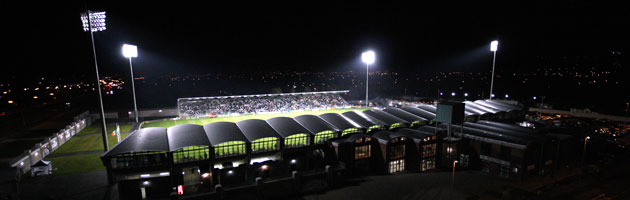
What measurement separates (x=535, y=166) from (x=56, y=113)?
7289cm

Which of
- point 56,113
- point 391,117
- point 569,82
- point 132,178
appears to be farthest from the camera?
point 569,82

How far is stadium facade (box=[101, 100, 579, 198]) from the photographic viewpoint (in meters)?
19.7

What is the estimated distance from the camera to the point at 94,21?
727 inches

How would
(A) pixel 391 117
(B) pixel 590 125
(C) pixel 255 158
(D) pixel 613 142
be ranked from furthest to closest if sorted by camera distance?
(B) pixel 590 125 < (D) pixel 613 142 < (A) pixel 391 117 < (C) pixel 255 158

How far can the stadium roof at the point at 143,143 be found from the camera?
61.7ft

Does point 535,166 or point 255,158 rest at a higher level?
point 255,158

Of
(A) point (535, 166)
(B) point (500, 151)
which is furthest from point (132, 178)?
(A) point (535, 166)

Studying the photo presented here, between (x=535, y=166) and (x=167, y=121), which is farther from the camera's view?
(x=167, y=121)

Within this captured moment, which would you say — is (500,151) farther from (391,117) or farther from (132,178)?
(132,178)

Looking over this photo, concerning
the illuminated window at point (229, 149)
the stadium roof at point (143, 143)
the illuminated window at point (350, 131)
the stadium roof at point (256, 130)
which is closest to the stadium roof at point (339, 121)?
the illuminated window at point (350, 131)

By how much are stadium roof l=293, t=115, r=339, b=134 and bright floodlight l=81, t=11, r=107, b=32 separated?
658 inches

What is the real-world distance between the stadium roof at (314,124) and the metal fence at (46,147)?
68.8ft

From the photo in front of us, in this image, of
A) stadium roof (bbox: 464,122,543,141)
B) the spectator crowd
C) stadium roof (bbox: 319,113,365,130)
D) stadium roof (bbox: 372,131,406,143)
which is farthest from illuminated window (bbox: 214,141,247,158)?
the spectator crowd

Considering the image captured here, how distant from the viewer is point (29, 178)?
20078 millimetres
